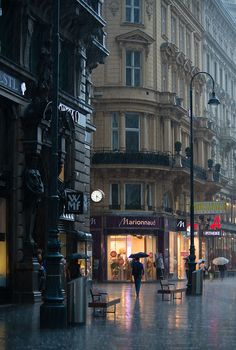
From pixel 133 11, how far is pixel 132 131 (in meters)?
8.48

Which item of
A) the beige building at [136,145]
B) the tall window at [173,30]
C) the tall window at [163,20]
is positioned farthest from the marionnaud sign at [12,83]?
the tall window at [173,30]

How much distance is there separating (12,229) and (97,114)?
83.8 feet

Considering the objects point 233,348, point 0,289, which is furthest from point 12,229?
point 233,348

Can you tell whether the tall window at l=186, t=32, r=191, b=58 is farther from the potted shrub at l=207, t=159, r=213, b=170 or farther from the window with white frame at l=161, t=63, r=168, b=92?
the potted shrub at l=207, t=159, r=213, b=170

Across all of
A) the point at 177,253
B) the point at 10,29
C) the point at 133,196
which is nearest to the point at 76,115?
the point at 10,29

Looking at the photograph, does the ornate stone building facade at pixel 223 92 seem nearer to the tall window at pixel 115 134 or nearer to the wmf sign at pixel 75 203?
the tall window at pixel 115 134

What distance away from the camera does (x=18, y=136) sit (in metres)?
24.7

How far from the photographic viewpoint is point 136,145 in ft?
163

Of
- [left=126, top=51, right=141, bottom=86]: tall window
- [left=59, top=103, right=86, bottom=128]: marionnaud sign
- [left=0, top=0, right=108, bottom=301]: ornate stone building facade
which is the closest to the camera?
[left=0, top=0, right=108, bottom=301]: ornate stone building facade

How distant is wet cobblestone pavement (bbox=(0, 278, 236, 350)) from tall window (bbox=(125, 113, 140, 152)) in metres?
26.2

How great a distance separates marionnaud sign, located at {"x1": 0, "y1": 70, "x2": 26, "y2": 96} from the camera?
2330 centimetres

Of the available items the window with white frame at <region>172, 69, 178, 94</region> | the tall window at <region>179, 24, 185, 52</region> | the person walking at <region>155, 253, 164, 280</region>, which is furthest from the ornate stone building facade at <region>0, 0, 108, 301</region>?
the tall window at <region>179, 24, 185, 52</region>

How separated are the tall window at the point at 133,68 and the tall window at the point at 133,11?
2350 mm

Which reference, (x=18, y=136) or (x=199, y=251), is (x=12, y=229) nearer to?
(x=18, y=136)
